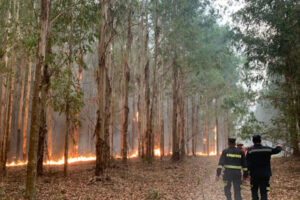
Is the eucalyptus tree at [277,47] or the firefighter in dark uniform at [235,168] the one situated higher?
the eucalyptus tree at [277,47]

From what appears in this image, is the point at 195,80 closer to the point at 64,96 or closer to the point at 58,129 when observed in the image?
the point at 58,129

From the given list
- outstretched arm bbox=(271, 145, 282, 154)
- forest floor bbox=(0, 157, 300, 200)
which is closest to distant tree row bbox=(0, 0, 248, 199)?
forest floor bbox=(0, 157, 300, 200)

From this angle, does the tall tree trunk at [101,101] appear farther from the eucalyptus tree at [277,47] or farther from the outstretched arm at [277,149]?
the eucalyptus tree at [277,47]

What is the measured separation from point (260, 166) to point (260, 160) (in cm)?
12

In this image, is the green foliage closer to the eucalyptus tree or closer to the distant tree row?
the distant tree row

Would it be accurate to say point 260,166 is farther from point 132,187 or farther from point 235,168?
point 132,187

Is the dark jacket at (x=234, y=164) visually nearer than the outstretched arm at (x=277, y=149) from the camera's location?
No

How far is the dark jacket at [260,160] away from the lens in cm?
577

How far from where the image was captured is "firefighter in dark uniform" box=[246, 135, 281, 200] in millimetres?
5746

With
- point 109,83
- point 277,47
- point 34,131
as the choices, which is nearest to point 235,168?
point 34,131

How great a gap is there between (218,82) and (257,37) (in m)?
15.5

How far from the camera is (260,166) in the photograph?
19.1 feet

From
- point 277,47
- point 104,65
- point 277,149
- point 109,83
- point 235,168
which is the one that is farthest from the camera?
point 277,47

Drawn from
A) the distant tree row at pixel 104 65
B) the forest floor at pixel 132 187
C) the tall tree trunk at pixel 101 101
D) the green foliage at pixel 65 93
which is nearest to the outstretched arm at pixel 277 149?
the forest floor at pixel 132 187
